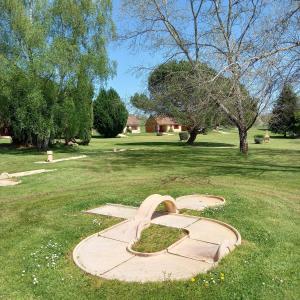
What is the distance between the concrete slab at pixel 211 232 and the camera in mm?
5842

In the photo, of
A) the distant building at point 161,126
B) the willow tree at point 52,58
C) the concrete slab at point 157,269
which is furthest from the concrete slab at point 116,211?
the distant building at point 161,126

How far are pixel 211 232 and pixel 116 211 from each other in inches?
90.1

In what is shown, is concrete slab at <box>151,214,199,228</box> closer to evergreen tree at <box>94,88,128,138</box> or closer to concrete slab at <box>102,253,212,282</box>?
concrete slab at <box>102,253,212,282</box>

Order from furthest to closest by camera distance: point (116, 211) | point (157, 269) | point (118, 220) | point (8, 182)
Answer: point (8, 182)
point (116, 211)
point (118, 220)
point (157, 269)

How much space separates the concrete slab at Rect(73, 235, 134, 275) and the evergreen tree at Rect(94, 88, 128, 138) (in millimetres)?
43365

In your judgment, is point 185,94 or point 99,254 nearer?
point 99,254

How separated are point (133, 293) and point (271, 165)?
12.9m

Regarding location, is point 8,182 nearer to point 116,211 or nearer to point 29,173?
point 29,173

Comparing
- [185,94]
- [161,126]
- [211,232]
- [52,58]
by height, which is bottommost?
[211,232]

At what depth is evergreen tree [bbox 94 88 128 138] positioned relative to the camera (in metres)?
49.6

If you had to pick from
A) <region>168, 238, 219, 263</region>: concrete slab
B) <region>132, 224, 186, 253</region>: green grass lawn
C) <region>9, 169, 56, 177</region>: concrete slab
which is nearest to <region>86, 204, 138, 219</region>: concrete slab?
<region>132, 224, 186, 253</region>: green grass lawn

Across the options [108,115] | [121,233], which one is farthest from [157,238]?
[108,115]

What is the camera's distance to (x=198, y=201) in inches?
336

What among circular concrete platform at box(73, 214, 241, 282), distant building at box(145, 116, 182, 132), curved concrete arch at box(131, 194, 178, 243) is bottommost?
circular concrete platform at box(73, 214, 241, 282)
